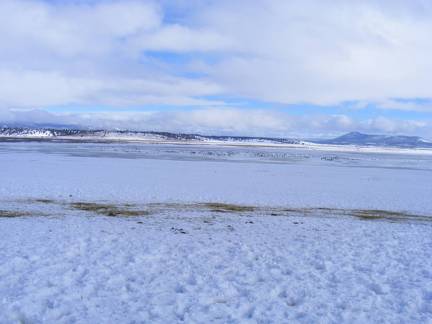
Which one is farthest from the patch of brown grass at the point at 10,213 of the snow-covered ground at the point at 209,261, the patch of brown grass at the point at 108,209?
the patch of brown grass at the point at 108,209

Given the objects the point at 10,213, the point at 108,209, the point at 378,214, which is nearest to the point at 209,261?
the point at 108,209

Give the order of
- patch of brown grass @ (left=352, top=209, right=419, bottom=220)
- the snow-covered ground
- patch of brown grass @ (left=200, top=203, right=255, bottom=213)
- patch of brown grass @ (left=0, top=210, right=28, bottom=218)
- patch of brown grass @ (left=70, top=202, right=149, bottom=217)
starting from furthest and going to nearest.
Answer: patch of brown grass @ (left=200, top=203, right=255, bottom=213)
patch of brown grass @ (left=352, top=209, right=419, bottom=220)
patch of brown grass @ (left=70, top=202, right=149, bottom=217)
patch of brown grass @ (left=0, top=210, right=28, bottom=218)
the snow-covered ground

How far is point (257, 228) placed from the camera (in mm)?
13891

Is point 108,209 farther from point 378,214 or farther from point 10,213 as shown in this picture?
point 378,214

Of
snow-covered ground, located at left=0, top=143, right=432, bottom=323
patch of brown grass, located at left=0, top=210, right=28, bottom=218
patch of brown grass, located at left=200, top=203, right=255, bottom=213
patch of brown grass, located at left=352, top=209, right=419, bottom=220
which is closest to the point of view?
snow-covered ground, located at left=0, top=143, right=432, bottom=323

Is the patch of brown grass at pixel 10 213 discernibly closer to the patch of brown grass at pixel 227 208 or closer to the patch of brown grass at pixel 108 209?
the patch of brown grass at pixel 108 209

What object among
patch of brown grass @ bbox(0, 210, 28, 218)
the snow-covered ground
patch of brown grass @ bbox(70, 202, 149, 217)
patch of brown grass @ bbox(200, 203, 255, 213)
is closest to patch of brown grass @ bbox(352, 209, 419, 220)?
the snow-covered ground

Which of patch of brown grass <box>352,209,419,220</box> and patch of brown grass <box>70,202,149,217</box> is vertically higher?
patch of brown grass <box>352,209,419,220</box>

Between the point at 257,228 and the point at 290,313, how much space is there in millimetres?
6707

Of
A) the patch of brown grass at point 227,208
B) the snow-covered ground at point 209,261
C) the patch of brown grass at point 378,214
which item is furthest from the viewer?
the patch of brown grass at point 227,208

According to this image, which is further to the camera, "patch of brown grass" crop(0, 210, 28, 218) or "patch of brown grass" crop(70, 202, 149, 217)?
"patch of brown grass" crop(70, 202, 149, 217)

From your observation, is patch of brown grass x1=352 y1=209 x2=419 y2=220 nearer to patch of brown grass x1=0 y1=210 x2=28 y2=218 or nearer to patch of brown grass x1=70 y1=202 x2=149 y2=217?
patch of brown grass x1=70 y1=202 x2=149 y2=217

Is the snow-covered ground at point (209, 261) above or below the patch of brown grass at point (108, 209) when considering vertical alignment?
above

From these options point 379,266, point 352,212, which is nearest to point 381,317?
point 379,266
